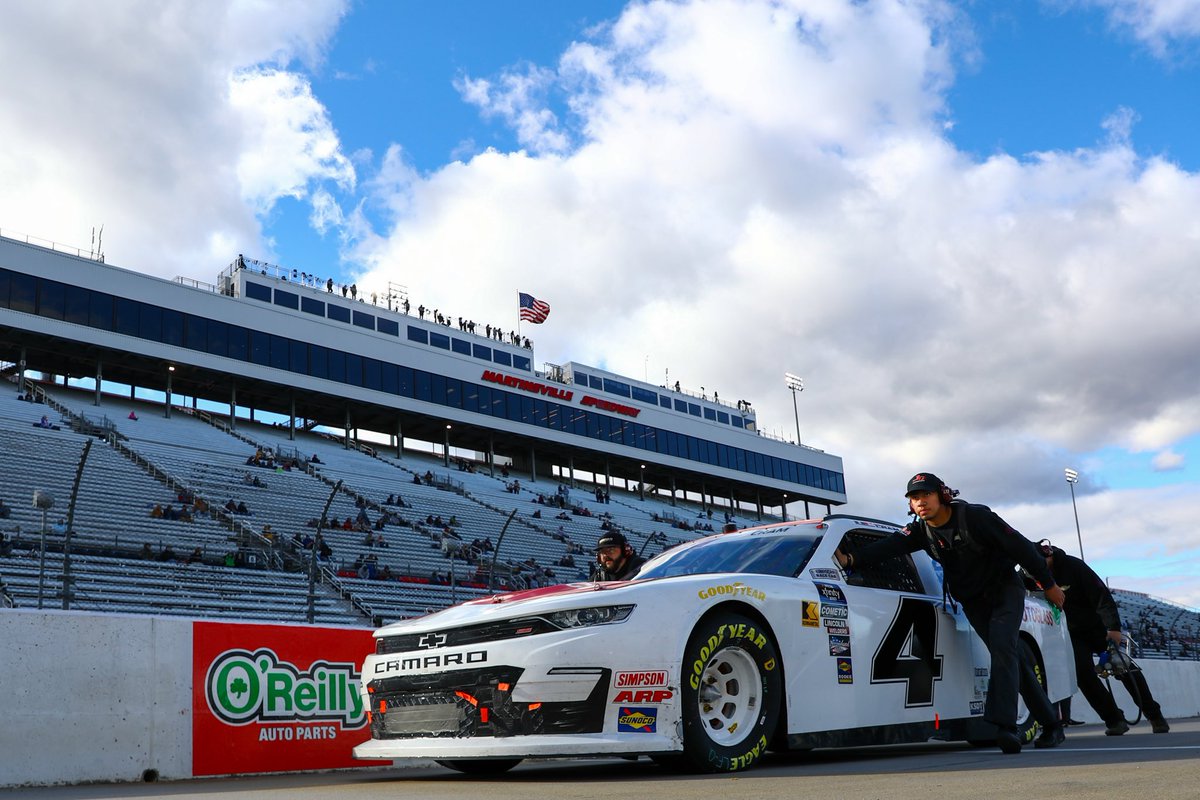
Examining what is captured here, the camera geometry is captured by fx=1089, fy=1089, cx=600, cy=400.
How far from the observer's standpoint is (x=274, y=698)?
25.1ft

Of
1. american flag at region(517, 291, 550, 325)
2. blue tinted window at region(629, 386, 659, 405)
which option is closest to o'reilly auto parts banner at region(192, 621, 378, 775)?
american flag at region(517, 291, 550, 325)

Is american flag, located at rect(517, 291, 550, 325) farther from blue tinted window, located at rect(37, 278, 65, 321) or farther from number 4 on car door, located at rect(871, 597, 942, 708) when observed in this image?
number 4 on car door, located at rect(871, 597, 942, 708)

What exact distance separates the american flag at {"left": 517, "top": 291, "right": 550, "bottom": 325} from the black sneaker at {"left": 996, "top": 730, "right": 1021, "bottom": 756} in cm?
4900

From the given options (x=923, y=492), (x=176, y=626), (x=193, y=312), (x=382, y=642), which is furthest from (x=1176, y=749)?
(x=193, y=312)

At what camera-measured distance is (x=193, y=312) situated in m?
40.5

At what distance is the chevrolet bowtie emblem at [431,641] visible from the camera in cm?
564

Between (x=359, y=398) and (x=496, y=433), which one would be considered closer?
(x=359, y=398)

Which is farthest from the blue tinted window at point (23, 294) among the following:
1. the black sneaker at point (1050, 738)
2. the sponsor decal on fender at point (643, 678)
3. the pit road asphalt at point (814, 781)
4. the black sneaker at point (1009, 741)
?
the black sneaker at point (1009, 741)

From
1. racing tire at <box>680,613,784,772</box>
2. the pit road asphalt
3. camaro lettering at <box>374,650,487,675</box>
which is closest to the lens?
the pit road asphalt

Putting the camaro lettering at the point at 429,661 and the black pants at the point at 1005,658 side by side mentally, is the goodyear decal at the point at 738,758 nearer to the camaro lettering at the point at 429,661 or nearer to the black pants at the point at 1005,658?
the camaro lettering at the point at 429,661

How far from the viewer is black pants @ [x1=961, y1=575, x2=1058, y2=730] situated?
6273 millimetres

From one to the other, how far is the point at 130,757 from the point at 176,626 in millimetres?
870

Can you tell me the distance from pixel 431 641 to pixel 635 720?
1.22 m

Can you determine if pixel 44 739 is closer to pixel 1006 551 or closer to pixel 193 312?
pixel 1006 551
